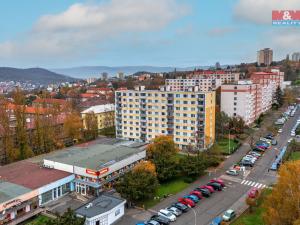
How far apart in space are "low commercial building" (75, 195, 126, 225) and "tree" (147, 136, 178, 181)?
8.28 metres

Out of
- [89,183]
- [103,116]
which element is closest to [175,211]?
[89,183]

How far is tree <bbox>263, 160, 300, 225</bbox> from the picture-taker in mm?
20203

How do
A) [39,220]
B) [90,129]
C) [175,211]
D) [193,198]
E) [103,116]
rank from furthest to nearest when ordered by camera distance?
[103,116] < [90,129] < [193,198] < [175,211] < [39,220]

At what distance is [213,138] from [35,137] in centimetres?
3193

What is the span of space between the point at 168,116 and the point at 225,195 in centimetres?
2304

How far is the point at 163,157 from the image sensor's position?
3669 cm

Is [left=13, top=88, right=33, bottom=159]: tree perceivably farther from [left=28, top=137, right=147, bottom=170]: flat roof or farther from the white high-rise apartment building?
the white high-rise apartment building

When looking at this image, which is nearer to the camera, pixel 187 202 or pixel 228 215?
pixel 228 215

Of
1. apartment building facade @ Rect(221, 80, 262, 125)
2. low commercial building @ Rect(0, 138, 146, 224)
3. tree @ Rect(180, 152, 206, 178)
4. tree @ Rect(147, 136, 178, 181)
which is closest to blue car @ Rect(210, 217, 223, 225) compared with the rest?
low commercial building @ Rect(0, 138, 146, 224)

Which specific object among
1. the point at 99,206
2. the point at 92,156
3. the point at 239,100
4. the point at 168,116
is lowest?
the point at 99,206

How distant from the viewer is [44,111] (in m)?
50.3

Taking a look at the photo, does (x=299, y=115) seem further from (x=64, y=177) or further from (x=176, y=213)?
(x=64, y=177)

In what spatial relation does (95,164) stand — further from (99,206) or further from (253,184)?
(253,184)

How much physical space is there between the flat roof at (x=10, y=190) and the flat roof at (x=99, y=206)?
21.2ft
